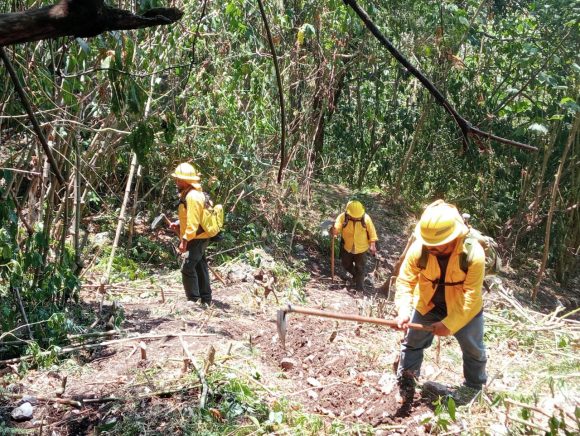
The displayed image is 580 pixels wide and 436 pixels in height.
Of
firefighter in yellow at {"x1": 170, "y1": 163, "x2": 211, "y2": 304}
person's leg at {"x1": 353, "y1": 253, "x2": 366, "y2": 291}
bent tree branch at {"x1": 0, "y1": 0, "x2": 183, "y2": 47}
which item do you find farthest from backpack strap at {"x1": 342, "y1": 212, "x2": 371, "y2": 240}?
bent tree branch at {"x1": 0, "y1": 0, "x2": 183, "y2": 47}

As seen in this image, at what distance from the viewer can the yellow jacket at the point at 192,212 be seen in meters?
7.04

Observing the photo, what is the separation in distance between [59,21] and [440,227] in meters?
3.03

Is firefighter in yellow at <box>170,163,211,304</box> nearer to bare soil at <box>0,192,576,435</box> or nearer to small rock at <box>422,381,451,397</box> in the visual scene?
bare soil at <box>0,192,576,435</box>

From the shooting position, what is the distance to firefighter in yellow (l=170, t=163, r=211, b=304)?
7.06 meters

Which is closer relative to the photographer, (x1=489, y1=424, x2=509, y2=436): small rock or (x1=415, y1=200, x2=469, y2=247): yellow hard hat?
(x1=489, y1=424, x2=509, y2=436): small rock

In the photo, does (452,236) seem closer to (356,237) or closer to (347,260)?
(356,237)

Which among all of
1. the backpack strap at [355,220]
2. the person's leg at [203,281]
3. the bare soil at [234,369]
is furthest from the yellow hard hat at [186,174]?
the backpack strap at [355,220]

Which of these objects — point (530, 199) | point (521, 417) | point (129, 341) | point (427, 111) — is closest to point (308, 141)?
point (427, 111)

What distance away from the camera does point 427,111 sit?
41.3 ft

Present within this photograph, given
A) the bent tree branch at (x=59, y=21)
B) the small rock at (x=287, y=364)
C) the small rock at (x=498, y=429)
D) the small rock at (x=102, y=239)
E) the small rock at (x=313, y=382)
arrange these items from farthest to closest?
the small rock at (x=102, y=239)
the small rock at (x=287, y=364)
the small rock at (x=313, y=382)
the small rock at (x=498, y=429)
the bent tree branch at (x=59, y=21)

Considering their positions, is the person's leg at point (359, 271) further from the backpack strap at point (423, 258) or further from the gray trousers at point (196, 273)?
the backpack strap at point (423, 258)

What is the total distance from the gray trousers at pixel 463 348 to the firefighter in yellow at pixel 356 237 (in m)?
4.83

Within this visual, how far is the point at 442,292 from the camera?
491cm

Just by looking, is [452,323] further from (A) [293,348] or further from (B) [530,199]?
(B) [530,199]
